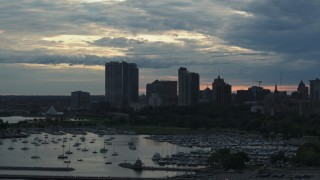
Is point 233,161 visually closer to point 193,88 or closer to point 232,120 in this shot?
point 232,120

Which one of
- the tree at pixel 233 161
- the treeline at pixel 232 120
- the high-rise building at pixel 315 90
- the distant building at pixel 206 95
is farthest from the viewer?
the distant building at pixel 206 95

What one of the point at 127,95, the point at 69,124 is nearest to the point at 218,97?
the point at 127,95

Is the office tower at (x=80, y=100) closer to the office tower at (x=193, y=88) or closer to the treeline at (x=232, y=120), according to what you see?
the office tower at (x=193, y=88)

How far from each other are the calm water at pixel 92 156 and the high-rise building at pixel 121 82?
61235mm

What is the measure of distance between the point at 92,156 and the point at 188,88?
57.4m

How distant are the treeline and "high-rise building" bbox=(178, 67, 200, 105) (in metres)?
12.9

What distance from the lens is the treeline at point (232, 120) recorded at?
166ft

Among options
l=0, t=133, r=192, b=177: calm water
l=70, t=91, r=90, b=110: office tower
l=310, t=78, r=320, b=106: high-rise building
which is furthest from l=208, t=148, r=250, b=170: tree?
l=70, t=91, r=90, b=110: office tower

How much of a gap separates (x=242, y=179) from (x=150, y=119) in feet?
139

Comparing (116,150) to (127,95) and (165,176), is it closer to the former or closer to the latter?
(165,176)

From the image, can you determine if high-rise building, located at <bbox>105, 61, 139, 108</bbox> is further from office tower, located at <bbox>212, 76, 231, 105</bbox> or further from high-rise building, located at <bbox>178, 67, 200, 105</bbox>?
office tower, located at <bbox>212, 76, 231, 105</bbox>

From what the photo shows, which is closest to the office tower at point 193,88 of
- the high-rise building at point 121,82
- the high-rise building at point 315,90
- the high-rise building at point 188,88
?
the high-rise building at point 188,88

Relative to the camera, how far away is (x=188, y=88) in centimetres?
9038

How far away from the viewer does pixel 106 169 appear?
2775 centimetres
